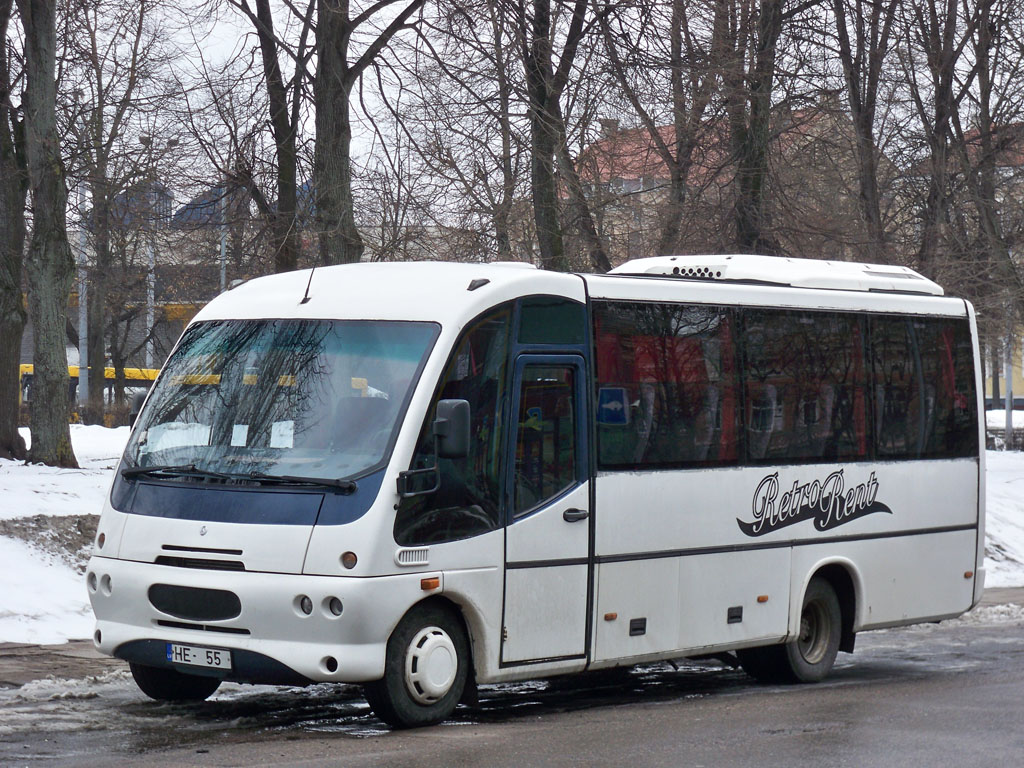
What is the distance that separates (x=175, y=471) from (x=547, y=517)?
2.16m

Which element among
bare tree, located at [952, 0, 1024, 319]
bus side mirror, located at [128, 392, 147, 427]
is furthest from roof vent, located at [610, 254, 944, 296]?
bare tree, located at [952, 0, 1024, 319]

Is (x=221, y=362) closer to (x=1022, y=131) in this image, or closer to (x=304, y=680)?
(x=304, y=680)

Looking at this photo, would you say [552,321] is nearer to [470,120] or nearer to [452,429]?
[452,429]

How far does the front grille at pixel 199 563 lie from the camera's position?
7.96m

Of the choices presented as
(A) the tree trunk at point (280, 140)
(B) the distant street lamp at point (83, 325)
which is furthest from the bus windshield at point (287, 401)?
(B) the distant street lamp at point (83, 325)

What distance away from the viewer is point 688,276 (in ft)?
37.6

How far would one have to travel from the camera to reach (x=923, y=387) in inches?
478

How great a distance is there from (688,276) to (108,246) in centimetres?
3198

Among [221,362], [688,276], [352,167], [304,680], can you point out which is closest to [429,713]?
[304,680]

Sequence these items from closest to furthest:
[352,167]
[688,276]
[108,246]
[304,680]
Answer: [304,680], [688,276], [352,167], [108,246]

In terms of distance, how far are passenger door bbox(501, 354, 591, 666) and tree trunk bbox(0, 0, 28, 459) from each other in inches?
468

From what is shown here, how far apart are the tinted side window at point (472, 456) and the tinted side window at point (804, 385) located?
2.53 metres

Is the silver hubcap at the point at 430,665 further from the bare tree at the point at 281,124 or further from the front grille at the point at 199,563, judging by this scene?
the bare tree at the point at 281,124

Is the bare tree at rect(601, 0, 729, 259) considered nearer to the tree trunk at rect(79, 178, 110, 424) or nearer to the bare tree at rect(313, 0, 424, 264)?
the bare tree at rect(313, 0, 424, 264)
